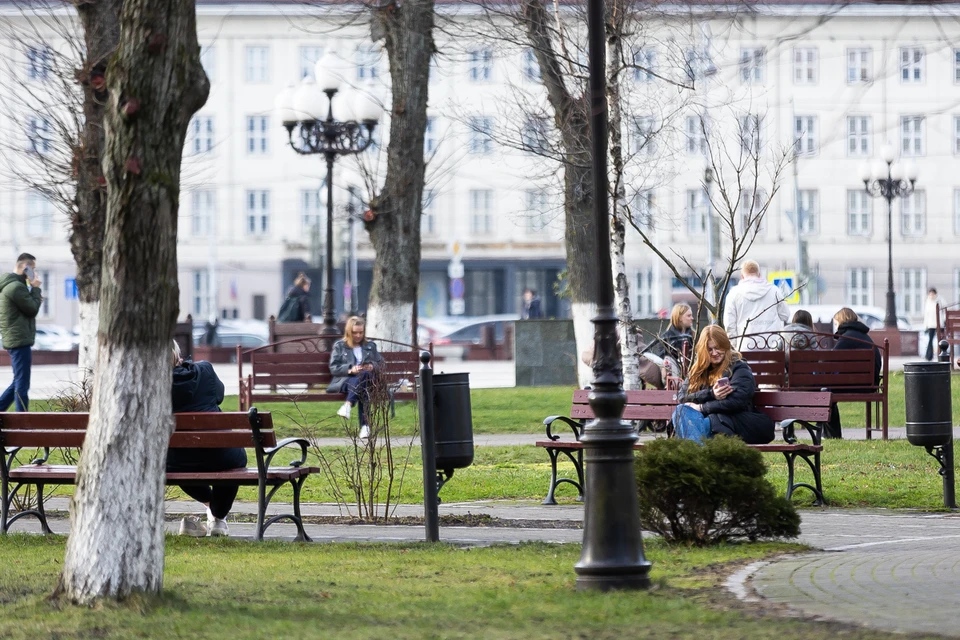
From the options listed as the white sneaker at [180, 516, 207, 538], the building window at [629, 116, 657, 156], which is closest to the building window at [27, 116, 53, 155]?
the building window at [629, 116, 657, 156]

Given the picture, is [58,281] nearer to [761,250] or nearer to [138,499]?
[761,250]

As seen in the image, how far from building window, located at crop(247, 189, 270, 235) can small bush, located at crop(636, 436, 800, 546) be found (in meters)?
58.8

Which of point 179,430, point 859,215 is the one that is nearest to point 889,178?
point 179,430

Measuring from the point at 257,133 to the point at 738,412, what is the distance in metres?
57.6

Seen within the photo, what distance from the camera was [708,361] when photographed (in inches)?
421

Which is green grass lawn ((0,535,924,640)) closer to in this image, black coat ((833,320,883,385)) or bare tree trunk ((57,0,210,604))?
bare tree trunk ((57,0,210,604))

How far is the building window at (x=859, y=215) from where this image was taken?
217 feet

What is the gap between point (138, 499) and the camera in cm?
671

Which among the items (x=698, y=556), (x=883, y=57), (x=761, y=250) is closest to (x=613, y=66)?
(x=698, y=556)

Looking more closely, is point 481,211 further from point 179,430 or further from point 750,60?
point 750,60

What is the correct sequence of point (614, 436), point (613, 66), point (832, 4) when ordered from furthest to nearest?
1. point (613, 66)
2. point (614, 436)
3. point (832, 4)

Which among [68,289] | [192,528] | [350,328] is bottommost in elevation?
[192,528]

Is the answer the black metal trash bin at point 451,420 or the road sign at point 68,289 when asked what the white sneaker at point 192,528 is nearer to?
the black metal trash bin at point 451,420

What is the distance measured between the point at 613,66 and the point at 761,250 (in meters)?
51.2
